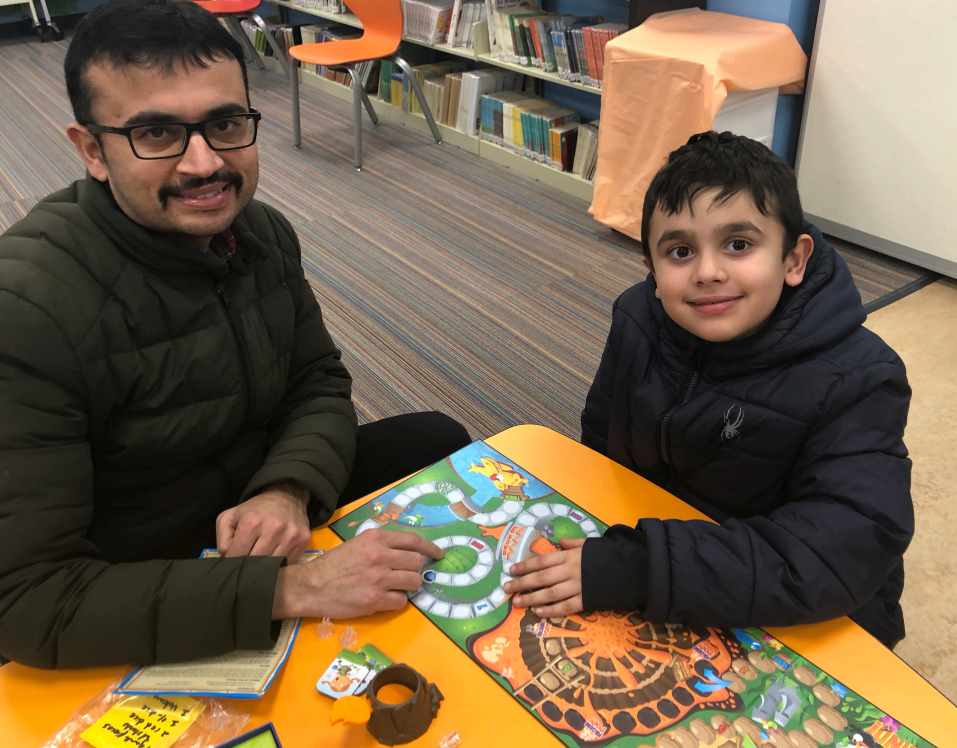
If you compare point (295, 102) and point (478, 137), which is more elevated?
point (295, 102)

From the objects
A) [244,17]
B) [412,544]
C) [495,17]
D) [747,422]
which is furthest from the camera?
[244,17]

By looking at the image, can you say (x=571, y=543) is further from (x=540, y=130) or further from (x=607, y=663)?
(x=540, y=130)

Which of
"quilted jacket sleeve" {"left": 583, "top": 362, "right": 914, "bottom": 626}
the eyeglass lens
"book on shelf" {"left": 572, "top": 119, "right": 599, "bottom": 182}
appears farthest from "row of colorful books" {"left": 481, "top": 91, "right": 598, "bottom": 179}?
"quilted jacket sleeve" {"left": 583, "top": 362, "right": 914, "bottom": 626}

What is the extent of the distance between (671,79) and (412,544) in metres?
2.40

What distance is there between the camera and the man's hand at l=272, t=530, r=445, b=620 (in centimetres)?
85

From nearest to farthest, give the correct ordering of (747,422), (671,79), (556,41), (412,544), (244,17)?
(412,544) → (747,422) → (671,79) → (556,41) → (244,17)

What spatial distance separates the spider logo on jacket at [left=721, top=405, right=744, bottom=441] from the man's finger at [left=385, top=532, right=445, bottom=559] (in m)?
0.45

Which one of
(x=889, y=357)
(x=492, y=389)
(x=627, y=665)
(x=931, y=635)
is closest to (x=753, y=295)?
(x=889, y=357)

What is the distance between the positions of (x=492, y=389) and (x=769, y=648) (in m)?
1.69

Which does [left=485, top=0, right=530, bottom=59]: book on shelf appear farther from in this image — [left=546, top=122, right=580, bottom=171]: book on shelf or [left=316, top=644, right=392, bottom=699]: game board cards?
[left=316, top=644, right=392, bottom=699]: game board cards

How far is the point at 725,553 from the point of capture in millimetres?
862

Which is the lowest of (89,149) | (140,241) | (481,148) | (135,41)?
(481,148)

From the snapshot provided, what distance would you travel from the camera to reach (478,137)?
4.35 m

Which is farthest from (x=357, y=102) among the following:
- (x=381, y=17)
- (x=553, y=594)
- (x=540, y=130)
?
(x=553, y=594)
